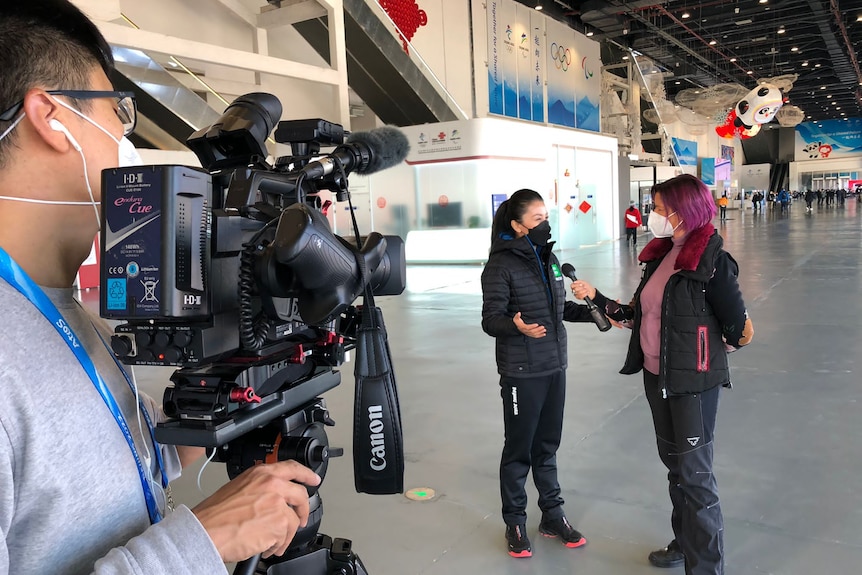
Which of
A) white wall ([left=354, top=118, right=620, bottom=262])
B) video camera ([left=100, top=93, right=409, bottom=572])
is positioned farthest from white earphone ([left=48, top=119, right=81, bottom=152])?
white wall ([left=354, top=118, right=620, bottom=262])

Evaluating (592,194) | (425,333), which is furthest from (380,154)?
(592,194)

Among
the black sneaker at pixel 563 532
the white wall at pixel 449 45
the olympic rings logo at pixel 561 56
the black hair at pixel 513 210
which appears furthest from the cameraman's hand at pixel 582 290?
the olympic rings logo at pixel 561 56

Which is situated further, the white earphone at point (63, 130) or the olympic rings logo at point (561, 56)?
the olympic rings logo at point (561, 56)

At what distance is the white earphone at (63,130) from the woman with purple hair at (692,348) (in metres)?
1.92

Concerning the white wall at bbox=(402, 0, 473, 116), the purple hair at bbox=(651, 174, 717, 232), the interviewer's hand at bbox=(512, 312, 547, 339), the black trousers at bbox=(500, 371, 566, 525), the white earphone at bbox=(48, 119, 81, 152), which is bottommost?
the black trousers at bbox=(500, 371, 566, 525)

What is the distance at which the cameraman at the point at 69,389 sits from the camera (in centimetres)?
70

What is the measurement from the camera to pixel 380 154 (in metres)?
1.34

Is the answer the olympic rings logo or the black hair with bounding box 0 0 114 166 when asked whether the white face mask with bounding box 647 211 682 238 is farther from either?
the olympic rings logo

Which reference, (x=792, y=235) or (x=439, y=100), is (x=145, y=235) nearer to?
(x=439, y=100)

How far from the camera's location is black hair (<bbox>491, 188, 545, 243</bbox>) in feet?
8.82

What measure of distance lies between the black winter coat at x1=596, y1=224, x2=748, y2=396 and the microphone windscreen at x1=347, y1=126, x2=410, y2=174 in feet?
4.20

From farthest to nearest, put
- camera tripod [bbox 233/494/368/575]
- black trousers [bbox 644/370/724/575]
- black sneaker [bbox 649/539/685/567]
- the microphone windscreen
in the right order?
black sneaker [bbox 649/539/685/567], black trousers [bbox 644/370/724/575], the microphone windscreen, camera tripod [bbox 233/494/368/575]

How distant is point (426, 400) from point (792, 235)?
16.1m

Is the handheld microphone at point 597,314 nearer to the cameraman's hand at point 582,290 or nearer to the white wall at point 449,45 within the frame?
the cameraman's hand at point 582,290
